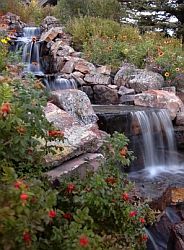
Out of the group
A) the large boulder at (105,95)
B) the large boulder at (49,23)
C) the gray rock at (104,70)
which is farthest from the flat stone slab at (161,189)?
the large boulder at (49,23)

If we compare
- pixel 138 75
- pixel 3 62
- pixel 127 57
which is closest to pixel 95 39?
pixel 127 57

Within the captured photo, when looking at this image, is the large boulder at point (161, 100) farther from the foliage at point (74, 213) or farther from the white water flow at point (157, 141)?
the foliage at point (74, 213)

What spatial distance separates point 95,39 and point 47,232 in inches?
320

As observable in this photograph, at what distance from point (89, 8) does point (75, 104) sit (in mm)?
7938

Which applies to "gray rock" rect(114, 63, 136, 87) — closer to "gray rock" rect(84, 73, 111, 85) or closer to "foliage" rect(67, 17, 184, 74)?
"gray rock" rect(84, 73, 111, 85)

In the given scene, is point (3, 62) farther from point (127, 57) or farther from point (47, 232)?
point (127, 57)

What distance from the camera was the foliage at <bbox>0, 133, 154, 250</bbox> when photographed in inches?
70.6

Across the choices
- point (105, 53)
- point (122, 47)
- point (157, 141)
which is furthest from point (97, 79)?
point (157, 141)

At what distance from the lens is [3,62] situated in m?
5.34

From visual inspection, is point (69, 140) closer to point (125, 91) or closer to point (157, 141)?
point (157, 141)

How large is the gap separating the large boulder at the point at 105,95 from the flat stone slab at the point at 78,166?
4361 mm

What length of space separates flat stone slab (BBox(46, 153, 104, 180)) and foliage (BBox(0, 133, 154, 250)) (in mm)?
210

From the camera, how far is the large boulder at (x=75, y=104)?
5.65m

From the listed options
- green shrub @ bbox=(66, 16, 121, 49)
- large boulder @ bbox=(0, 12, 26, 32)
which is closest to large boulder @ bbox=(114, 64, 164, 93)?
Answer: green shrub @ bbox=(66, 16, 121, 49)
